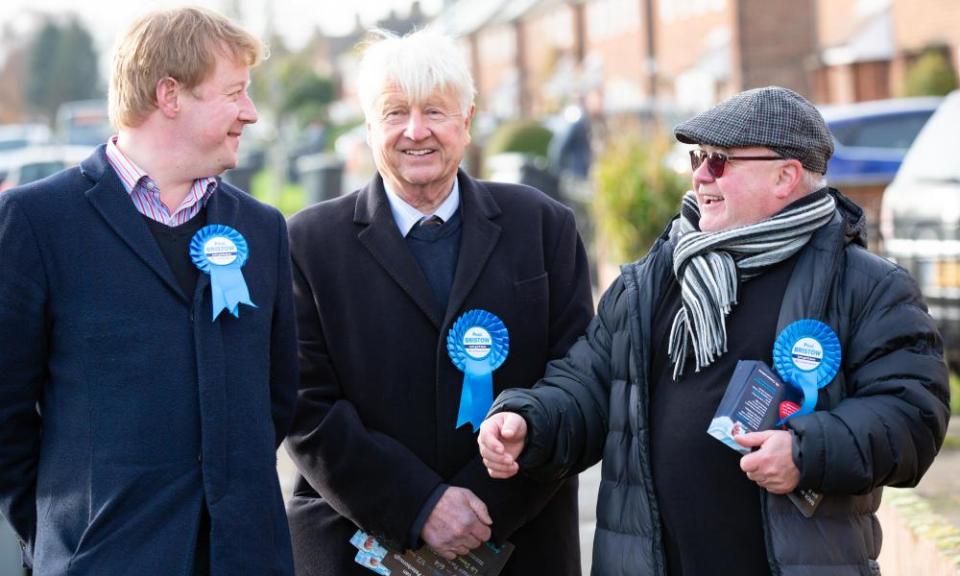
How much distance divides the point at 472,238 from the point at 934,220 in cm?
615

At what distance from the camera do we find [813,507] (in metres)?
3.04

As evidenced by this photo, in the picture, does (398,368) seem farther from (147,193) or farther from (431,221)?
(147,193)

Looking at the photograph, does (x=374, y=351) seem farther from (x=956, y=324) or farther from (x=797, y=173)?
(x=956, y=324)

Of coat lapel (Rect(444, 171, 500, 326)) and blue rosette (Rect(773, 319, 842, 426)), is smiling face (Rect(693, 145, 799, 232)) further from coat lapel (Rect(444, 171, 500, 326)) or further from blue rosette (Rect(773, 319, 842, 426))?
coat lapel (Rect(444, 171, 500, 326))

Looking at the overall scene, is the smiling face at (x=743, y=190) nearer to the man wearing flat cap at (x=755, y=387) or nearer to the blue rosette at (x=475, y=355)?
the man wearing flat cap at (x=755, y=387)

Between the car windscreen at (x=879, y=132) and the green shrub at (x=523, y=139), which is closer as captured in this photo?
the car windscreen at (x=879, y=132)

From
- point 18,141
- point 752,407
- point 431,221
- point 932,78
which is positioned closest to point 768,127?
point 752,407

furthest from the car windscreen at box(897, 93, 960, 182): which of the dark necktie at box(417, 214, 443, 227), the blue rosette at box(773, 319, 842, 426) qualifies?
the blue rosette at box(773, 319, 842, 426)

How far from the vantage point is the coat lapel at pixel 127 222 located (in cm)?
310

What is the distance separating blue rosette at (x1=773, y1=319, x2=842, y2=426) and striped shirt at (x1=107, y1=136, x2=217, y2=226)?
4.71 feet

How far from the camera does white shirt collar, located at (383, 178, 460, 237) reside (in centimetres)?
387

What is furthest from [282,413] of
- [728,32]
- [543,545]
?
[728,32]

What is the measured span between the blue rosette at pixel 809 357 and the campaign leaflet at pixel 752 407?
0.11 feet

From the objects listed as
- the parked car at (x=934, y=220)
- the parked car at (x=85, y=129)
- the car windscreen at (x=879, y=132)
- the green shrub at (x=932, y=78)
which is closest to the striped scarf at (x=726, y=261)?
the parked car at (x=934, y=220)
